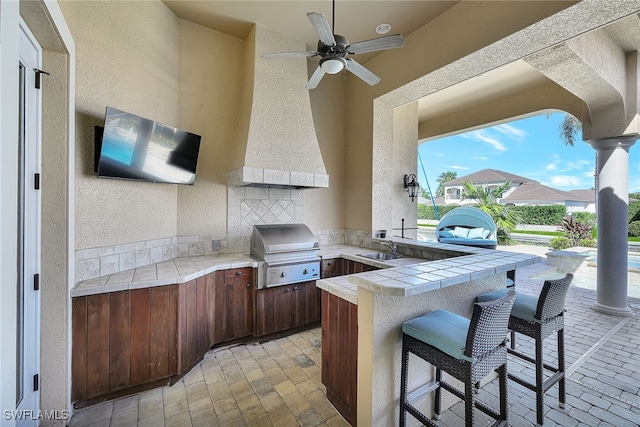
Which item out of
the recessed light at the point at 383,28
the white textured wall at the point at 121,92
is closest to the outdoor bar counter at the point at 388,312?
the white textured wall at the point at 121,92

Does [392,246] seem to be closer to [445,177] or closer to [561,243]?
[561,243]

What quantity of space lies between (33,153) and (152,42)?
162 cm

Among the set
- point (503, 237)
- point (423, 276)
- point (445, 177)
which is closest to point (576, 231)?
point (503, 237)

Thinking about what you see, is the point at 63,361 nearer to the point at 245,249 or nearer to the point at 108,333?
the point at 108,333

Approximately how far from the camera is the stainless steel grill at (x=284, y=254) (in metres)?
2.84

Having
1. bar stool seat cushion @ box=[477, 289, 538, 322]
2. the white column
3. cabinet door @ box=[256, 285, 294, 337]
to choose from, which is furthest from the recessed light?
the white column

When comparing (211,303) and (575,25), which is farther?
(211,303)

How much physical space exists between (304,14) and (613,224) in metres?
4.75

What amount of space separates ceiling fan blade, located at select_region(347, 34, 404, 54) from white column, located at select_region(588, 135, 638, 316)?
12.2 feet

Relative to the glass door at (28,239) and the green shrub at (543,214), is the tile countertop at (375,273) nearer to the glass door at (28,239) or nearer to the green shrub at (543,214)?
the glass door at (28,239)

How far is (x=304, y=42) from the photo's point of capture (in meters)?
3.42

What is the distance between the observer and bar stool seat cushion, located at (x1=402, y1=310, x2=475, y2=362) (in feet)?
4.51

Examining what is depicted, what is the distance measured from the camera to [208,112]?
125 inches

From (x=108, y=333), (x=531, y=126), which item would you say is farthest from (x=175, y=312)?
(x=531, y=126)
